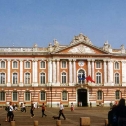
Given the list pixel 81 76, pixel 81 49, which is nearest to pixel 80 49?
pixel 81 49

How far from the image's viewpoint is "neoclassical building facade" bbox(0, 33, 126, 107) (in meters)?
77.4

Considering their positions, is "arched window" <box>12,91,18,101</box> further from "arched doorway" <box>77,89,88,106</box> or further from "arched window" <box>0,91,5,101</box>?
"arched doorway" <box>77,89,88,106</box>

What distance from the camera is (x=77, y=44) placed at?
7812 cm

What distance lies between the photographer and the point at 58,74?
7775 centimetres

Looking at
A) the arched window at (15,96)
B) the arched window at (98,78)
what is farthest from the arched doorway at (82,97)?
the arched window at (15,96)

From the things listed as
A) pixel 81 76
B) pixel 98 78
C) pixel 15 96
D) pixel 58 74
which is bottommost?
pixel 15 96

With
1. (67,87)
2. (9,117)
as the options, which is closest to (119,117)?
(9,117)

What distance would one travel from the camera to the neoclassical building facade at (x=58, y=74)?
77.4 m

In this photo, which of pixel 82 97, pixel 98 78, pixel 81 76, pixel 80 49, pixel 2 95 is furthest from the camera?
pixel 82 97

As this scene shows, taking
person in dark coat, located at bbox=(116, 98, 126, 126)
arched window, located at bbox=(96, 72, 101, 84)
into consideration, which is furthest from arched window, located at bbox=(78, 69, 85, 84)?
person in dark coat, located at bbox=(116, 98, 126, 126)

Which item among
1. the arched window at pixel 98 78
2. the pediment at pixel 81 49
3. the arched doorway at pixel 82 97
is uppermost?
the pediment at pixel 81 49

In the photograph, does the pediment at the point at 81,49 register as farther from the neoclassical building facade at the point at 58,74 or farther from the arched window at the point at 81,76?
the arched window at the point at 81,76

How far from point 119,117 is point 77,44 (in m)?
63.0

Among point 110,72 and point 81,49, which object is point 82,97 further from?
point 81,49
